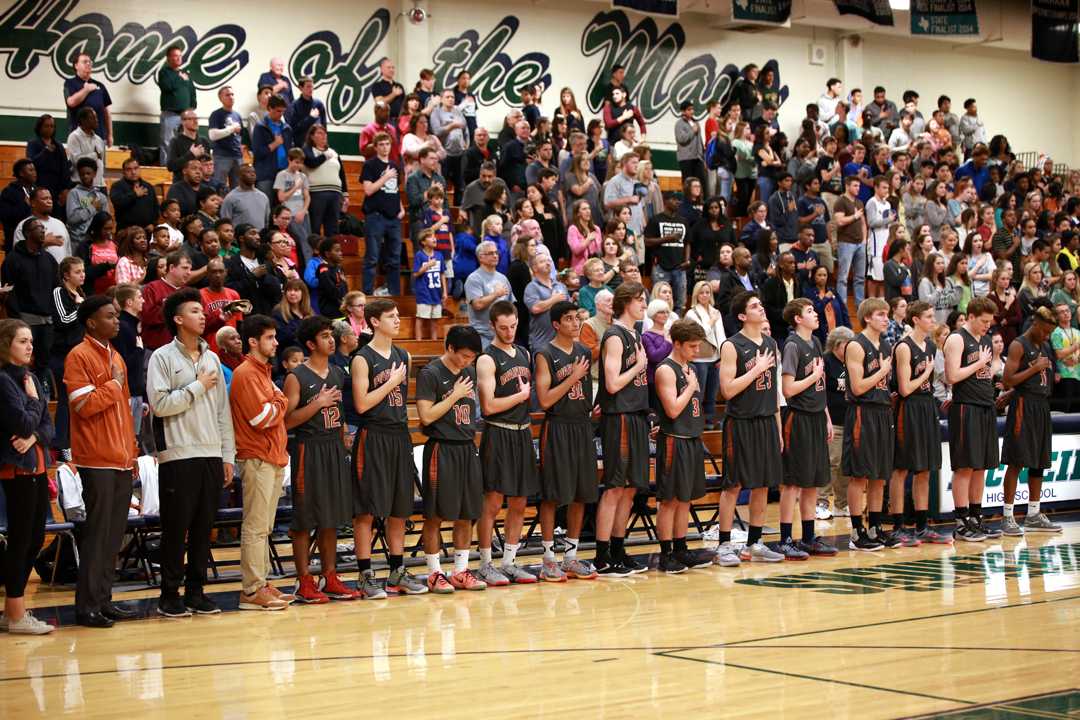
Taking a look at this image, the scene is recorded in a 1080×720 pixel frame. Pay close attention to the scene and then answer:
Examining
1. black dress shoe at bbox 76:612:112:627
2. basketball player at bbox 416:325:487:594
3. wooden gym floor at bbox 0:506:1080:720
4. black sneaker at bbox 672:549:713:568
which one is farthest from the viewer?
black sneaker at bbox 672:549:713:568

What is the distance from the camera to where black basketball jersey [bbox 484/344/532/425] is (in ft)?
32.0

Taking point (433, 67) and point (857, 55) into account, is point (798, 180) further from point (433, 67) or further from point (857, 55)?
point (857, 55)

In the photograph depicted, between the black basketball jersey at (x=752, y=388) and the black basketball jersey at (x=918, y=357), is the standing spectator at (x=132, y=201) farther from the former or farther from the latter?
the black basketball jersey at (x=918, y=357)

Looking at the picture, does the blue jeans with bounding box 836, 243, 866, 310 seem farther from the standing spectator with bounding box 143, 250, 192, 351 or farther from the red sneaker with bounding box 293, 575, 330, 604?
the red sneaker with bounding box 293, 575, 330, 604

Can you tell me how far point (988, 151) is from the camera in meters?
22.6

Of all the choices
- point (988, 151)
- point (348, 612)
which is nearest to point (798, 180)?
point (988, 151)

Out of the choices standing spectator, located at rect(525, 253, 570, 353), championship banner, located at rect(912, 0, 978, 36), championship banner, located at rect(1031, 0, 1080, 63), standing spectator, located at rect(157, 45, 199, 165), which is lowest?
standing spectator, located at rect(525, 253, 570, 353)

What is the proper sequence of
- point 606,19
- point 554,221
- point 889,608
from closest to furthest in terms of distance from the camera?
1. point 889,608
2. point 554,221
3. point 606,19

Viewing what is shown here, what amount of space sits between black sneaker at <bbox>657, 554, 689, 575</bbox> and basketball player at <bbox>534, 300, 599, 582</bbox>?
1.95 feet

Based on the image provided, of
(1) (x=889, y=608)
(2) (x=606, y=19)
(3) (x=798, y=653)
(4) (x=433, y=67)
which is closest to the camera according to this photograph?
(3) (x=798, y=653)

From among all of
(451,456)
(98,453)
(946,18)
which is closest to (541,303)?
(451,456)

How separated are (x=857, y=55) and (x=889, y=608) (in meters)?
19.8

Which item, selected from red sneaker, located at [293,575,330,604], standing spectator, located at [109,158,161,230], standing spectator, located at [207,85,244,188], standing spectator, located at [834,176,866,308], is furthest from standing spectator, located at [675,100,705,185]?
red sneaker, located at [293,575,330,604]

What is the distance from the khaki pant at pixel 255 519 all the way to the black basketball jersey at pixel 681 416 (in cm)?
309
